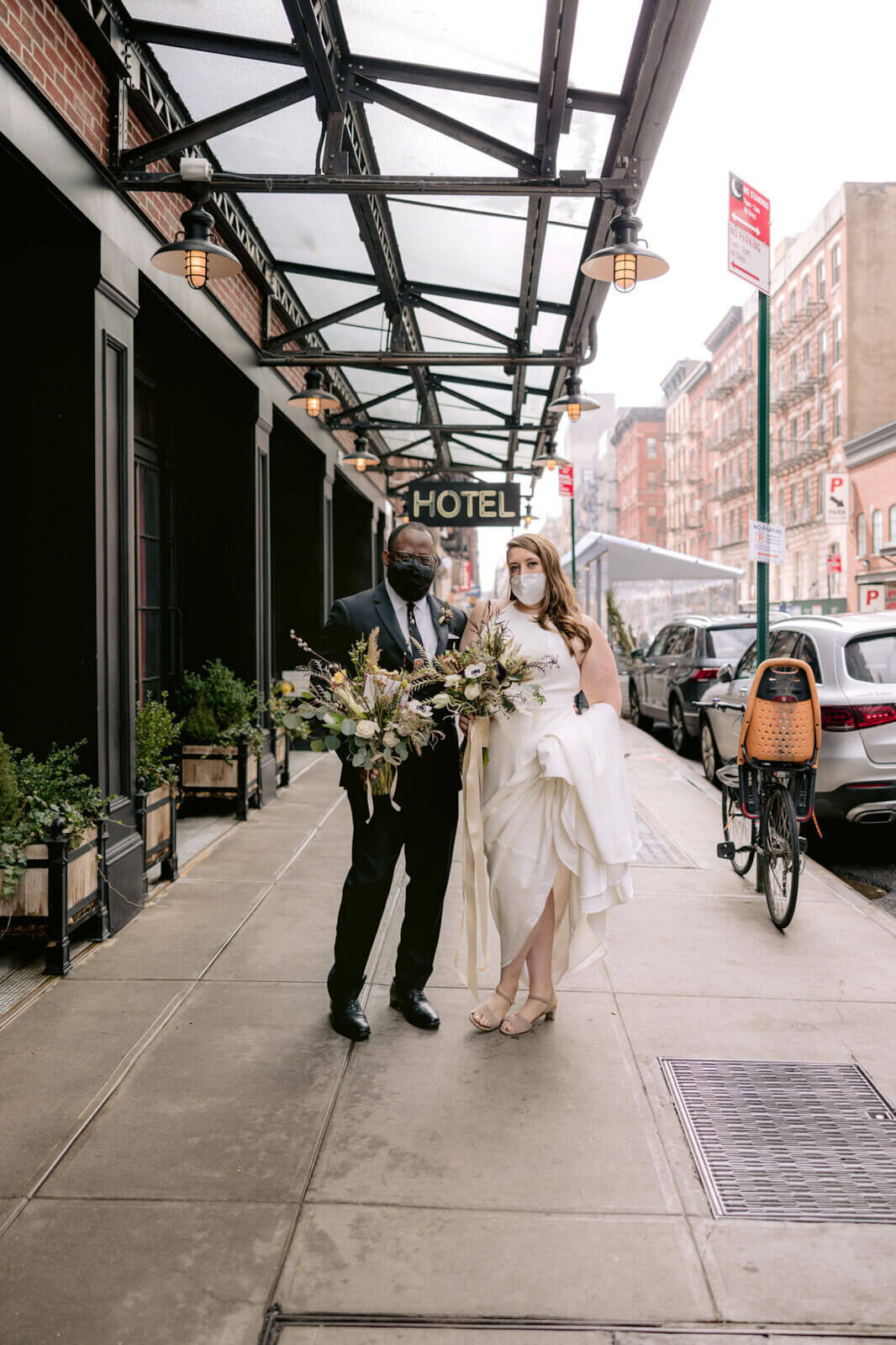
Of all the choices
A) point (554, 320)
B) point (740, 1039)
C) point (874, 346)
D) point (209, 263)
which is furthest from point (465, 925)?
point (874, 346)

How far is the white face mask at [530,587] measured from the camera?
4.09m

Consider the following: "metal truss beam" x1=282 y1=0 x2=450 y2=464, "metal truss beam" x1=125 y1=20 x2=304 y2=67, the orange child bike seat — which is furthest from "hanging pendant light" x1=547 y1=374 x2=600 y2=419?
"metal truss beam" x1=125 y1=20 x2=304 y2=67

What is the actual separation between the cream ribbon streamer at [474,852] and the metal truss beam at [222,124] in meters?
3.75

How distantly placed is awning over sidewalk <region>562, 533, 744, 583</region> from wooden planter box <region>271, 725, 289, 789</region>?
38.2ft

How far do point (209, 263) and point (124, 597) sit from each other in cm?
188

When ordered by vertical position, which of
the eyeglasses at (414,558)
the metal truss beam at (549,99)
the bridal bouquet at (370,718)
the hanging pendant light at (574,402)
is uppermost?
the metal truss beam at (549,99)

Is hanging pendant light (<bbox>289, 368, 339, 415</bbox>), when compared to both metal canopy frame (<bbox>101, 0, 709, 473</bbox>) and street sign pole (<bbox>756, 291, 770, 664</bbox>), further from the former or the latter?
street sign pole (<bbox>756, 291, 770, 664</bbox>)

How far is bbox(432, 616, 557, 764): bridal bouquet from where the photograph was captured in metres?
3.72

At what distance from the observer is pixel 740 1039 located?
4.12m

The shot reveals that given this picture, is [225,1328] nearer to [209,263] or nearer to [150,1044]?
[150,1044]

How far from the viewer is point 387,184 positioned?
5461 millimetres

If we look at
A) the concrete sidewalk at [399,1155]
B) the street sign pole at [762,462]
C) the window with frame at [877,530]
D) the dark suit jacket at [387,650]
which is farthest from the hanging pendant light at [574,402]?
the window with frame at [877,530]

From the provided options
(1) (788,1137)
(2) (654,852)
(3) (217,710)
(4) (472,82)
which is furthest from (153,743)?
(1) (788,1137)

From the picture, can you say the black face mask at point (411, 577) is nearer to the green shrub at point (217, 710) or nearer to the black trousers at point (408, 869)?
the black trousers at point (408, 869)
